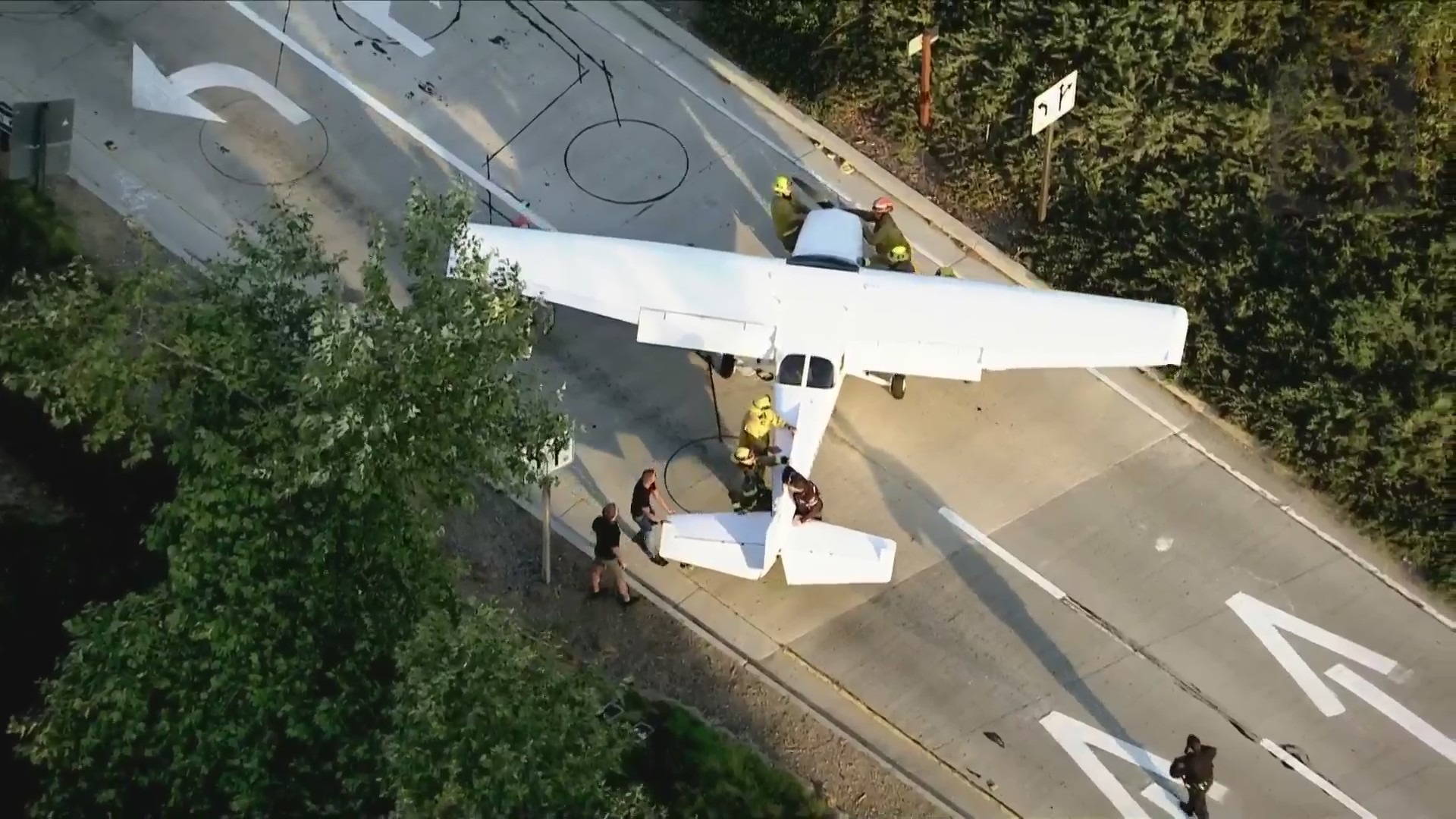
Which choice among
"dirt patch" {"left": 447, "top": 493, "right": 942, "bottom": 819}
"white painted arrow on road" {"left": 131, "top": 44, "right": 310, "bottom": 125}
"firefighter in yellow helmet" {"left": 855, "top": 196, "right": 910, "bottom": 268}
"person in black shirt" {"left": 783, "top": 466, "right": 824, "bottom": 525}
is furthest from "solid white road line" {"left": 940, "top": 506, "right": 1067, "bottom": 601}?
"white painted arrow on road" {"left": 131, "top": 44, "right": 310, "bottom": 125}

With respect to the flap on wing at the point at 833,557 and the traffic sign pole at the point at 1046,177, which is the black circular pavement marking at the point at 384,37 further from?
the flap on wing at the point at 833,557

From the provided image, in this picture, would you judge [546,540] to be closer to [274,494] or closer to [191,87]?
[274,494]

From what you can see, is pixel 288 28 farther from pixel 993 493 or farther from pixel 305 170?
pixel 993 493

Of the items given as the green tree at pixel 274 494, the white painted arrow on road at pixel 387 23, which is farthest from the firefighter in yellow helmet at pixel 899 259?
the white painted arrow on road at pixel 387 23

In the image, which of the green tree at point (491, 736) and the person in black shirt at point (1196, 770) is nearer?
the green tree at point (491, 736)

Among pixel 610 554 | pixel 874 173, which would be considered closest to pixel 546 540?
pixel 610 554

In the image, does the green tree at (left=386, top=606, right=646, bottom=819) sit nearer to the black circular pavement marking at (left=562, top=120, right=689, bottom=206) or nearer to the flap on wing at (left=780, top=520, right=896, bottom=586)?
the flap on wing at (left=780, top=520, right=896, bottom=586)

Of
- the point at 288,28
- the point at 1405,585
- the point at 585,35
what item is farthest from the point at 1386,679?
the point at 288,28
